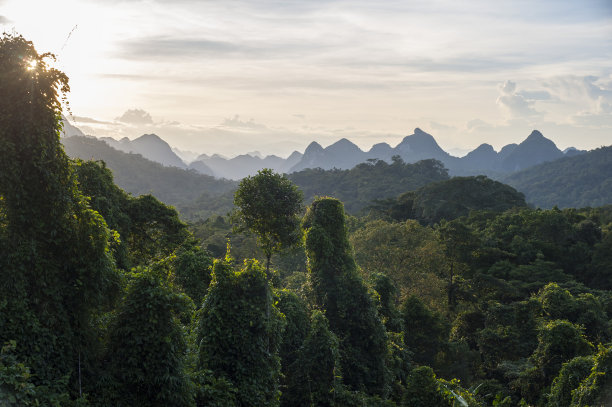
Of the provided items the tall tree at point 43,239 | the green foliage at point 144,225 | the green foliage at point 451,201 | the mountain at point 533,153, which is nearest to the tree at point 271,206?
the tall tree at point 43,239

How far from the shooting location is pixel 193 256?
11.4 m

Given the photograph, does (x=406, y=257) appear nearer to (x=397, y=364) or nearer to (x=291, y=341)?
(x=397, y=364)

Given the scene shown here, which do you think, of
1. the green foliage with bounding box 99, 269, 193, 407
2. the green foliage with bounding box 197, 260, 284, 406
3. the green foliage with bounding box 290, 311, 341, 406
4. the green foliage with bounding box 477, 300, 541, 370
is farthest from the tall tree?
the green foliage with bounding box 477, 300, 541, 370

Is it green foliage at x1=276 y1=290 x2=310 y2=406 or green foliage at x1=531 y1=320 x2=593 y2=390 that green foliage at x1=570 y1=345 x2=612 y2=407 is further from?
green foliage at x1=276 y1=290 x2=310 y2=406

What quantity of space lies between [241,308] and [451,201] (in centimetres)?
3374

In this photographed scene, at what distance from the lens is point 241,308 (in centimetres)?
714

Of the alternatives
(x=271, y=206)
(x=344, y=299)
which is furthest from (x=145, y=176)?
(x=271, y=206)

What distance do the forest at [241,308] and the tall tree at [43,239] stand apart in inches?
0.7

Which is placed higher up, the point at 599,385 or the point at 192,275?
the point at 192,275

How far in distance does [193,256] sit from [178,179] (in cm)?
10077

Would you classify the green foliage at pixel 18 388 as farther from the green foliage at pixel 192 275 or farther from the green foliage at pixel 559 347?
the green foliage at pixel 559 347

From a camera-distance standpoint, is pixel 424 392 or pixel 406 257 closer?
pixel 424 392

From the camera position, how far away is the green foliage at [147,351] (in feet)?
17.8

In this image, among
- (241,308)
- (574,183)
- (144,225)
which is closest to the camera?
(241,308)
